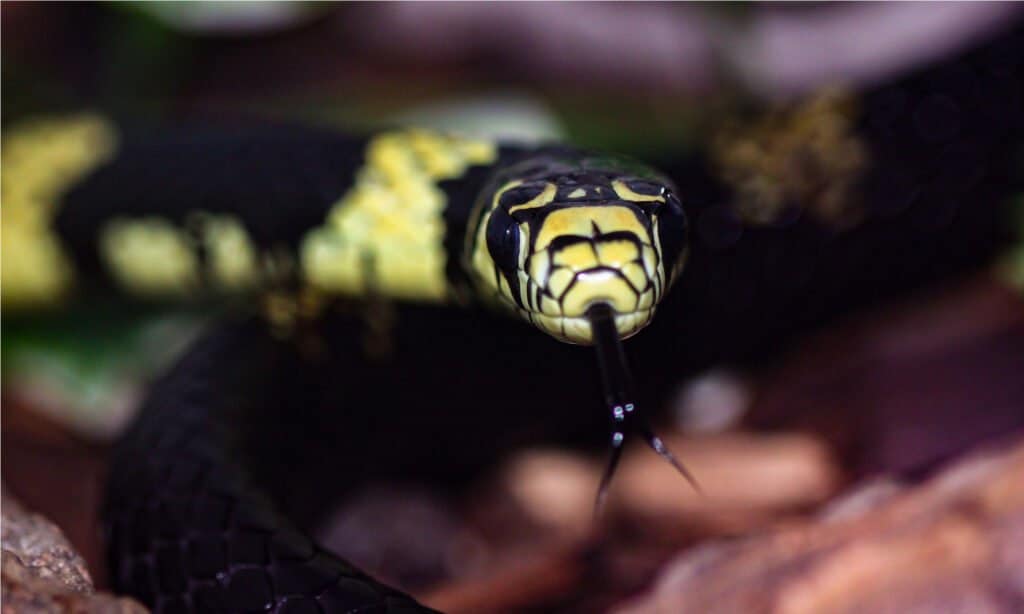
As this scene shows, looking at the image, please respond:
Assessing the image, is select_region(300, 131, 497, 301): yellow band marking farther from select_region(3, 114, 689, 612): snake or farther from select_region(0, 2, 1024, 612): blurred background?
select_region(0, 2, 1024, 612): blurred background

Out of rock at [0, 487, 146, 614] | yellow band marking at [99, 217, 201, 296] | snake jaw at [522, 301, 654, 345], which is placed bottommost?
rock at [0, 487, 146, 614]

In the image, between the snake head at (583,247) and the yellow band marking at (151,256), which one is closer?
the snake head at (583,247)

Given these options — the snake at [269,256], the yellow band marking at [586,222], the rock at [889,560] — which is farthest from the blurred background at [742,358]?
the yellow band marking at [586,222]

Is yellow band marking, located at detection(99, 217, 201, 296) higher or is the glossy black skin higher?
yellow band marking, located at detection(99, 217, 201, 296)

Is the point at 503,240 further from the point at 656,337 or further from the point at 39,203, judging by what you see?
the point at 39,203

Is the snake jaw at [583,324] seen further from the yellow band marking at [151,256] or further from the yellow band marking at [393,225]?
the yellow band marking at [151,256]

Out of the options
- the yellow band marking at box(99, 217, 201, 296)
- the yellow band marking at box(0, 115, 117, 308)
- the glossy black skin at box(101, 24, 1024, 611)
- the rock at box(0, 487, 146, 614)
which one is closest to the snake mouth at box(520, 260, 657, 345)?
the glossy black skin at box(101, 24, 1024, 611)
